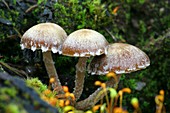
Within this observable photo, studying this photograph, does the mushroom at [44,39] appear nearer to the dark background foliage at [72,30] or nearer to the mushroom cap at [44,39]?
the mushroom cap at [44,39]

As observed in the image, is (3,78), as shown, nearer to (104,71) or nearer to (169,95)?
(104,71)

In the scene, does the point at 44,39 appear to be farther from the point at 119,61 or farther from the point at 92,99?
the point at 92,99

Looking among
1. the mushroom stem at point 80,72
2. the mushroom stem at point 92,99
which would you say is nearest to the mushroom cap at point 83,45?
the mushroom stem at point 80,72

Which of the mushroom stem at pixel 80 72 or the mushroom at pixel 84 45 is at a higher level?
the mushroom at pixel 84 45

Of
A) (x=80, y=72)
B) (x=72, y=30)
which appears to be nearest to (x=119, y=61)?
(x=80, y=72)

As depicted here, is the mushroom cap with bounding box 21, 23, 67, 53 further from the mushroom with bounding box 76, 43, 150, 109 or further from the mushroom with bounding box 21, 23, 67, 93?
the mushroom with bounding box 76, 43, 150, 109

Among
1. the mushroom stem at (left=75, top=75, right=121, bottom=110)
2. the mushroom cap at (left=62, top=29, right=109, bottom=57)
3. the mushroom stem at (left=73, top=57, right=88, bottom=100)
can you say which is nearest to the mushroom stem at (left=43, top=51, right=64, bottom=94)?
the mushroom stem at (left=73, top=57, right=88, bottom=100)
